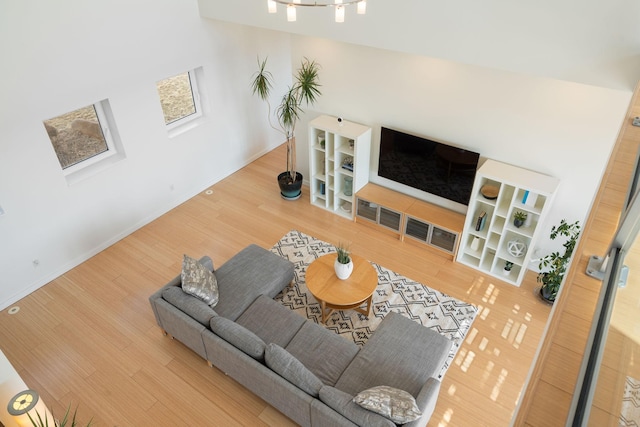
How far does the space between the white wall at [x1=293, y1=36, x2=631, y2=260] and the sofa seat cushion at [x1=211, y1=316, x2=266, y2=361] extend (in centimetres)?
346

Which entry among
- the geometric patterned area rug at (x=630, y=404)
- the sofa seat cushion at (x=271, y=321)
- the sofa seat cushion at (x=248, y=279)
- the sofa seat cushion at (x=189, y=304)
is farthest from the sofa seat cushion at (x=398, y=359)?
the geometric patterned area rug at (x=630, y=404)

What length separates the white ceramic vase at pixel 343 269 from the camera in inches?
202

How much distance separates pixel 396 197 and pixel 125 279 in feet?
12.8

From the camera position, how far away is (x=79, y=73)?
5.38m

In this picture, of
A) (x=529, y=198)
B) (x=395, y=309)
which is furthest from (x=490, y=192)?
(x=395, y=309)

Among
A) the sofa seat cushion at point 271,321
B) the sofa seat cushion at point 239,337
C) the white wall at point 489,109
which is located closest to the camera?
the sofa seat cushion at point 239,337

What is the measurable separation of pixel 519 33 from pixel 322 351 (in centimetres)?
354

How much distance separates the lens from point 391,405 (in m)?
3.60

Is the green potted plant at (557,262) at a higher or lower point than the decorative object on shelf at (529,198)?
lower

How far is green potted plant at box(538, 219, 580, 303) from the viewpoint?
513cm

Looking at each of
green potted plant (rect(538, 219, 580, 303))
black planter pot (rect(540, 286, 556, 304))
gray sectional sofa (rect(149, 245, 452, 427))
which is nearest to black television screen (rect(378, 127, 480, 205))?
green potted plant (rect(538, 219, 580, 303))

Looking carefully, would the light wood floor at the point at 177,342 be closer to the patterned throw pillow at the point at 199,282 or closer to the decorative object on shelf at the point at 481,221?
the decorative object on shelf at the point at 481,221

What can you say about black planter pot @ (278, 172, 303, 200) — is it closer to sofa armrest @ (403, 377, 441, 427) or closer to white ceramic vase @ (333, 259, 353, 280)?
white ceramic vase @ (333, 259, 353, 280)

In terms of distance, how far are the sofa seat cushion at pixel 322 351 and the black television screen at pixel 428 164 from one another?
2.63m
